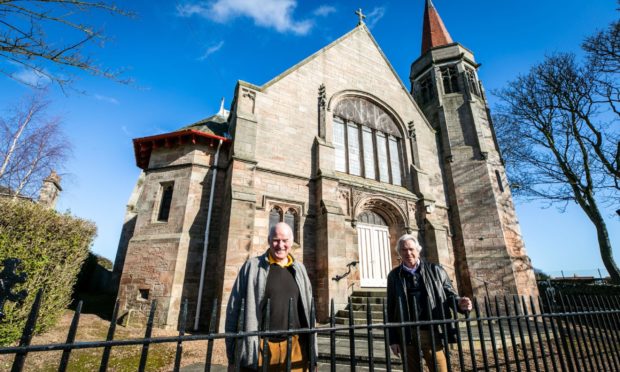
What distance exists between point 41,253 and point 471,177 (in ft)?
50.1

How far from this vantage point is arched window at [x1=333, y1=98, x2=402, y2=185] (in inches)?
494

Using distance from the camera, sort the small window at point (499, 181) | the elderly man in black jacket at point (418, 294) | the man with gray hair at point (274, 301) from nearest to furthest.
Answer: the man with gray hair at point (274, 301) < the elderly man in black jacket at point (418, 294) < the small window at point (499, 181)

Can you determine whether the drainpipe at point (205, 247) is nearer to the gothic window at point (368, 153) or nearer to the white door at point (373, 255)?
the white door at point (373, 255)

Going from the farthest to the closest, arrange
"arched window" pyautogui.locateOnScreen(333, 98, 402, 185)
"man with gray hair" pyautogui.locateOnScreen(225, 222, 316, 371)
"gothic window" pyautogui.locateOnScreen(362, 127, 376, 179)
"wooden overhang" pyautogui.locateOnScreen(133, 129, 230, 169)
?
"gothic window" pyautogui.locateOnScreen(362, 127, 376, 179) → "arched window" pyautogui.locateOnScreen(333, 98, 402, 185) → "wooden overhang" pyautogui.locateOnScreen(133, 129, 230, 169) → "man with gray hair" pyautogui.locateOnScreen(225, 222, 316, 371)

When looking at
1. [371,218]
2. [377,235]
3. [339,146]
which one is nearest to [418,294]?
[377,235]

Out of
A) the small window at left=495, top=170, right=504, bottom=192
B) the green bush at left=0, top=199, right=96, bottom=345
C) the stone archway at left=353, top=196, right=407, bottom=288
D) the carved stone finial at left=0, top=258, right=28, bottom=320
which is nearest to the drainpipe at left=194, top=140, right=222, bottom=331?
the green bush at left=0, top=199, right=96, bottom=345

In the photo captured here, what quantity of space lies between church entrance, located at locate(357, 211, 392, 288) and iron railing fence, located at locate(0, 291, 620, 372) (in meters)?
1.73

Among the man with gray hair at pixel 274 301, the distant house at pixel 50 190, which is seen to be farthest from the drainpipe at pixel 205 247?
the distant house at pixel 50 190

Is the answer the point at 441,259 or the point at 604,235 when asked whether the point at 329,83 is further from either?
→ the point at 604,235

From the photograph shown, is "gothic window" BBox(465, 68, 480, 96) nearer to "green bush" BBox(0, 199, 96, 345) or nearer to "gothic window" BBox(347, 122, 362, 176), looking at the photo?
"gothic window" BBox(347, 122, 362, 176)

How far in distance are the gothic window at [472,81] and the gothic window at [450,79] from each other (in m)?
0.58

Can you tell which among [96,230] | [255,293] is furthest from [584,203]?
[96,230]

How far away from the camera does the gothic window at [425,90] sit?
16641 millimetres

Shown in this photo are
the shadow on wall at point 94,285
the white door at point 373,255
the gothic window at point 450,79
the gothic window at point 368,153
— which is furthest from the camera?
the gothic window at point 450,79
